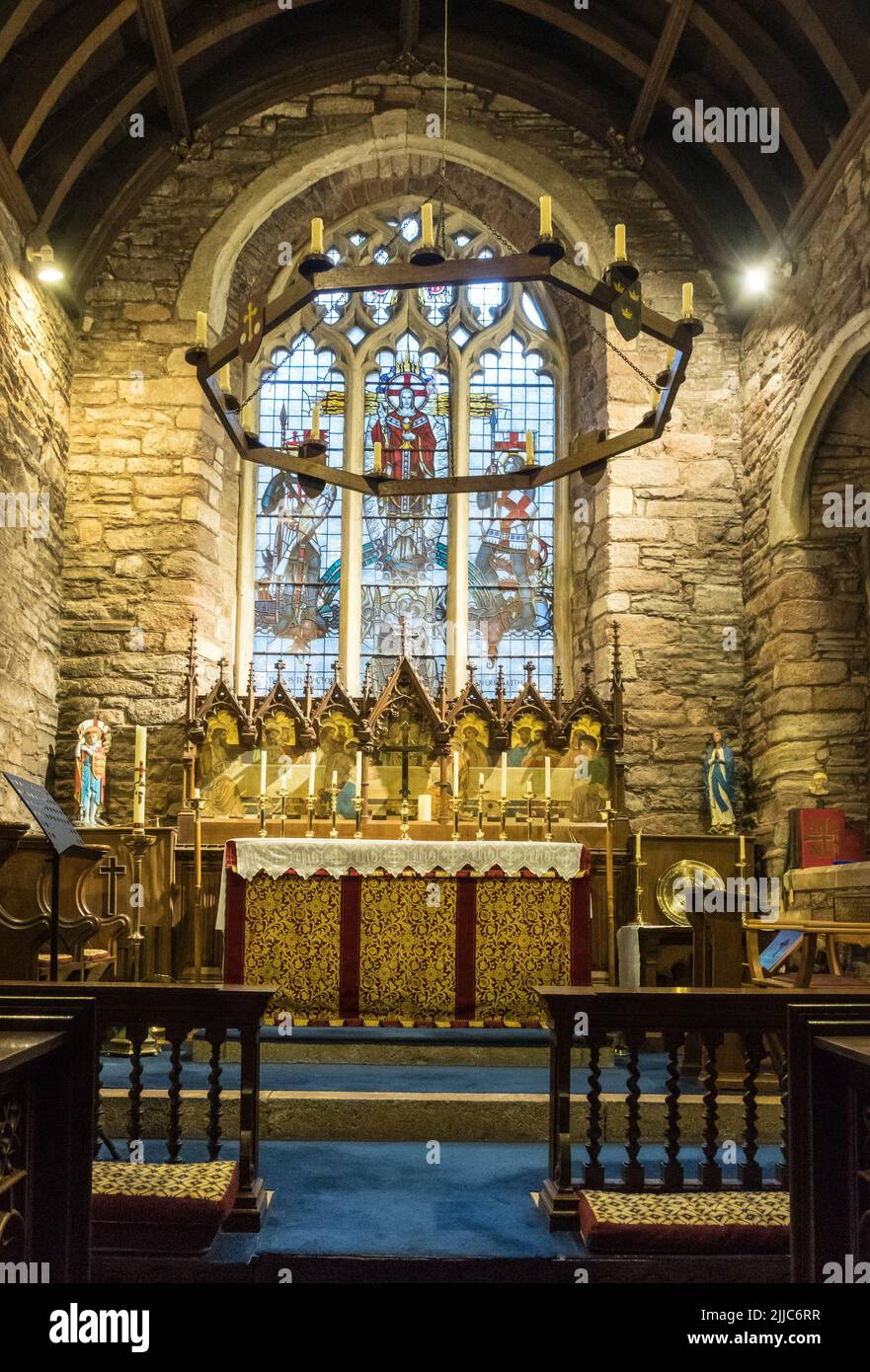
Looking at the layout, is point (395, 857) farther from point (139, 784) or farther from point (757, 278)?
point (757, 278)

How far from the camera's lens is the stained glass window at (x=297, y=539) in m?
9.84

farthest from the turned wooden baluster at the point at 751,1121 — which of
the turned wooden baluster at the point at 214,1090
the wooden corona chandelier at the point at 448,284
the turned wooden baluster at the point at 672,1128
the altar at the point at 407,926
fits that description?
the wooden corona chandelier at the point at 448,284

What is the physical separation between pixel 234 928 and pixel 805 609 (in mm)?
4296

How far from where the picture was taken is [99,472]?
918 centimetres

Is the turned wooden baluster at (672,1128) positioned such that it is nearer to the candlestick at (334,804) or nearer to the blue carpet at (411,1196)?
the blue carpet at (411,1196)

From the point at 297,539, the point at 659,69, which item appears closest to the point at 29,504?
the point at 297,539

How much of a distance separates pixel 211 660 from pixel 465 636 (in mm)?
2015

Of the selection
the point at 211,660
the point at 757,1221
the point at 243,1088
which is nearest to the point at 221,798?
the point at 211,660

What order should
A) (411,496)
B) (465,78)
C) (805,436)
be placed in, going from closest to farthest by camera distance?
(805,436)
(465,78)
(411,496)

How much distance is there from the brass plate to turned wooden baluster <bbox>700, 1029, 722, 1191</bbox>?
163 inches

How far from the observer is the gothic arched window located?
986cm

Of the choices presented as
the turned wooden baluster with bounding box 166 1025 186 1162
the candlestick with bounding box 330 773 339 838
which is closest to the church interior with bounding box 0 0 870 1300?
the turned wooden baluster with bounding box 166 1025 186 1162

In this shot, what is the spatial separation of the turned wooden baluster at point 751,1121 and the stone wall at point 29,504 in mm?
5176

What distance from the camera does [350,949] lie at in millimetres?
6086
